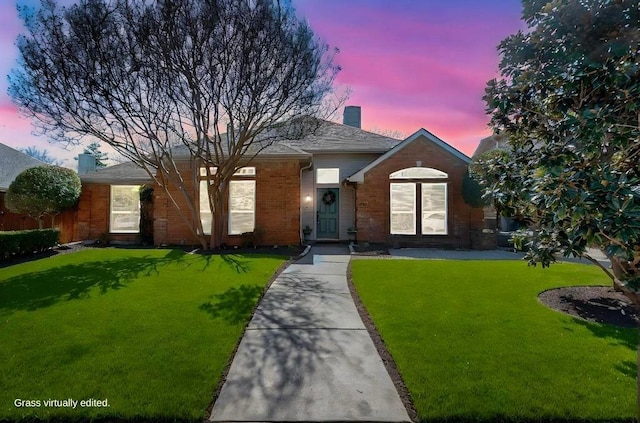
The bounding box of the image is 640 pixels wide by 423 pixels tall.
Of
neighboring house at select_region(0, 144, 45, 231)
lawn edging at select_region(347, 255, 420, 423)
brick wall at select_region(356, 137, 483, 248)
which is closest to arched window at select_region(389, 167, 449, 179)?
brick wall at select_region(356, 137, 483, 248)

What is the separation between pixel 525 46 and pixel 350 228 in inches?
447

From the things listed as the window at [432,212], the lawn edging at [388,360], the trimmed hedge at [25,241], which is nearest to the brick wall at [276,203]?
the trimmed hedge at [25,241]

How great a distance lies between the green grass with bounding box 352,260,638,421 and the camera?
2875mm

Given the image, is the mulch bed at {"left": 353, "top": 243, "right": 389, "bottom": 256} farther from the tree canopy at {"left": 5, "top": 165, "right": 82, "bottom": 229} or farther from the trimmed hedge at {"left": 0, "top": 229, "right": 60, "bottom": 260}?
the tree canopy at {"left": 5, "top": 165, "right": 82, "bottom": 229}

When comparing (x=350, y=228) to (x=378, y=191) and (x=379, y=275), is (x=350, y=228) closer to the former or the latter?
(x=378, y=191)

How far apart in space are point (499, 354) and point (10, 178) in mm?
22575

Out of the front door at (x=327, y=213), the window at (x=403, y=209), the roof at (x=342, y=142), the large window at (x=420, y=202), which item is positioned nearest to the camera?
the large window at (x=420, y=202)

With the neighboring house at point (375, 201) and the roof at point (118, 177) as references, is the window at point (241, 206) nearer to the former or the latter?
the neighboring house at point (375, 201)

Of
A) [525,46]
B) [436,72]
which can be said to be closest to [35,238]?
[436,72]

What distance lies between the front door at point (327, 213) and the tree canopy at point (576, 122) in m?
10.9

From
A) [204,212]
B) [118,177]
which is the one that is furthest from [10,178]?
[204,212]

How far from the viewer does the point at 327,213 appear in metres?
14.7

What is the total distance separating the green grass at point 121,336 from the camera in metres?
2.96

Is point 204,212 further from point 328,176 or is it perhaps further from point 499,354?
point 499,354
